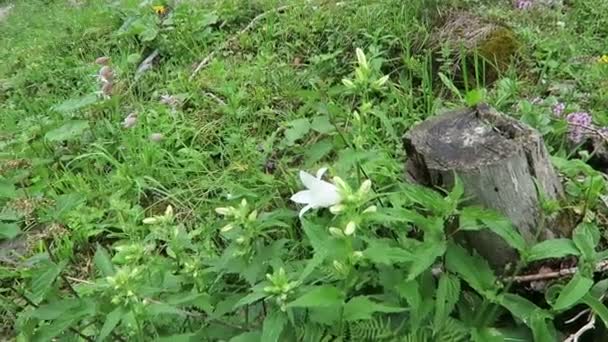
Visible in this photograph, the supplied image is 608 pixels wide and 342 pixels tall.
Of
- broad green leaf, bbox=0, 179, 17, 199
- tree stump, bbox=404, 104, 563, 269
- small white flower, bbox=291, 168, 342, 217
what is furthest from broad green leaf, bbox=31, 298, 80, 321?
tree stump, bbox=404, 104, 563, 269

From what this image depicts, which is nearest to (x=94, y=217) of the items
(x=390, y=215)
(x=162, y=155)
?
(x=162, y=155)

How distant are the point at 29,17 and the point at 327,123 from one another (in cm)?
500

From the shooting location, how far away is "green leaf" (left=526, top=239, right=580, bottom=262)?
1.62m

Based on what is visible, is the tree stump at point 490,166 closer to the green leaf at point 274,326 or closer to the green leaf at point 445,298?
the green leaf at point 445,298

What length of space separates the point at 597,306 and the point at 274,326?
0.70 metres

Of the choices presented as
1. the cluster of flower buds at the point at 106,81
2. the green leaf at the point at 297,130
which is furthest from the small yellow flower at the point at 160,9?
the green leaf at the point at 297,130

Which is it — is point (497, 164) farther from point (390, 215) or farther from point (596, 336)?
point (596, 336)

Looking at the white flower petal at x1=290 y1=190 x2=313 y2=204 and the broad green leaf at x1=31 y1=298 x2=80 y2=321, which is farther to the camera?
the broad green leaf at x1=31 y1=298 x2=80 y2=321

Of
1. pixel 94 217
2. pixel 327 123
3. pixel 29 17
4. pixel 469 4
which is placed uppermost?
pixel 327 123

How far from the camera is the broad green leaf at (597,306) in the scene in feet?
5.26

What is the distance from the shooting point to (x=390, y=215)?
66.1 inches

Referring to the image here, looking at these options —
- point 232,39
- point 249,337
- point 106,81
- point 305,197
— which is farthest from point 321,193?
point 232,39

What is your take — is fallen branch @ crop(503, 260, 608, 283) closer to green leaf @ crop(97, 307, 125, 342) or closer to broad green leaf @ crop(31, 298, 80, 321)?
green leaf @ crop(97, 307, 125, 342)

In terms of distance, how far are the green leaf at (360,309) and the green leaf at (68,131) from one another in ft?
7.62
